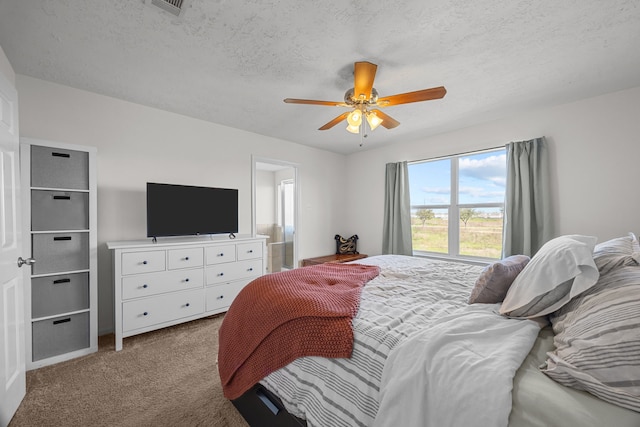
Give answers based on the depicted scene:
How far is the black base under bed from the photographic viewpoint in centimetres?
121

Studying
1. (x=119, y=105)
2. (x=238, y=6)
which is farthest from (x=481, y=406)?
(x=119, y=105)

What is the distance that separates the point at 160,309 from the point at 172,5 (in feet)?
8.26

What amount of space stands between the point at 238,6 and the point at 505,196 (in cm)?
345

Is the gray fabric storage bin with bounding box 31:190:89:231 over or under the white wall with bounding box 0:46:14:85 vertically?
under

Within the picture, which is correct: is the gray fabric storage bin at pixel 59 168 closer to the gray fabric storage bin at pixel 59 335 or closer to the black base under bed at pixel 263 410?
the gray fabric storage bin at pixel 59 335

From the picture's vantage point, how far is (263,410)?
1.33 metres

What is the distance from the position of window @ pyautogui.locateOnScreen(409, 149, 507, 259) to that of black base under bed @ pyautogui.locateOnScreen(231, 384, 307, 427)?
11.0 feet

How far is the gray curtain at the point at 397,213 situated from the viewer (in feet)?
13.8

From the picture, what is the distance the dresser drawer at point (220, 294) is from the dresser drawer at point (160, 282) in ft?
0.55

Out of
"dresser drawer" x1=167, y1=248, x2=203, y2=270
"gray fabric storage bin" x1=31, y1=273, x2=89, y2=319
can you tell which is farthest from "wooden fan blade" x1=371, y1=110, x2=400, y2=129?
"gray fabric storage bin" x1=31, y1=273, x2=89, y2=319

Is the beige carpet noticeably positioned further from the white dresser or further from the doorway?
the doorway

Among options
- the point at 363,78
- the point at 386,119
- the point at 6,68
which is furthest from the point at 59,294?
the point at 386,119

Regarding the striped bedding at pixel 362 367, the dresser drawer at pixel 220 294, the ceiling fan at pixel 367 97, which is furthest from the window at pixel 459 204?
the dresser drawer at pixel 220 294

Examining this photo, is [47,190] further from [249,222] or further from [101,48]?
[249,222]
